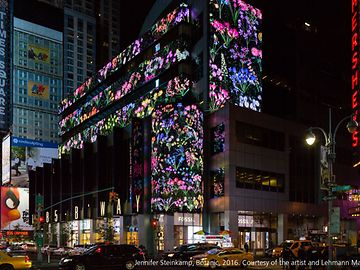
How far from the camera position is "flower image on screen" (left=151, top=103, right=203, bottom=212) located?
59.7m

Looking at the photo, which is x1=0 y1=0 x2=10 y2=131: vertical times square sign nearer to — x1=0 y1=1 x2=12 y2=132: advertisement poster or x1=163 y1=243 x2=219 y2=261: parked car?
x1=0 y1=1 x2=12 y2=132: advertisement poster

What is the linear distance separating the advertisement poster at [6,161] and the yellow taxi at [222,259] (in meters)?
82.2

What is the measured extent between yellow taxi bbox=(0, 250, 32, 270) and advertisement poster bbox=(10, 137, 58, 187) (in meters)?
99.6

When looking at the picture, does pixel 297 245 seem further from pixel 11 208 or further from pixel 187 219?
pixel 11 208

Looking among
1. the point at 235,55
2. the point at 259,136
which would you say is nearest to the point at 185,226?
the point at 259,136

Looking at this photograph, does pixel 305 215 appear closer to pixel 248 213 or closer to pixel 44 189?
pixel 248 213

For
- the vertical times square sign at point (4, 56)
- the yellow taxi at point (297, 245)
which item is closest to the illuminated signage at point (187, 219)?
the yellow taxi at point (297, 245)

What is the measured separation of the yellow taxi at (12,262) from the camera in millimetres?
29294

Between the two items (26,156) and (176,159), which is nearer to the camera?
(176,159)

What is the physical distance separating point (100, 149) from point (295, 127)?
27.8m

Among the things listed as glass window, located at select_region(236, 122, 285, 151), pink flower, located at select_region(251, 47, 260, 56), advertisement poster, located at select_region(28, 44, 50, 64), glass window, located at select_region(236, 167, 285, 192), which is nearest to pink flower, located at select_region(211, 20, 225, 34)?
pink flower, located at select_region(251, 47, 260, 56)

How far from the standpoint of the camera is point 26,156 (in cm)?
13025

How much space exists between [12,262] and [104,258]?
217 inches

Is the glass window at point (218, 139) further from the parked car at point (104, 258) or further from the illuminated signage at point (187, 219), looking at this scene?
the parked car at point (104, 258)
